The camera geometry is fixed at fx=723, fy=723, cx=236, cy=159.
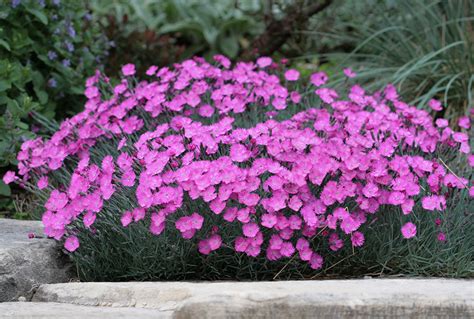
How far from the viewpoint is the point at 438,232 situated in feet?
8.42

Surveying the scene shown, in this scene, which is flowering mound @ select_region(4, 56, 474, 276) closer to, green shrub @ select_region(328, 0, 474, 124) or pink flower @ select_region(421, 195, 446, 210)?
pink flower @ select_region(421, 195, 446, 210)

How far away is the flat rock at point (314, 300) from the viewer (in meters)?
1.95

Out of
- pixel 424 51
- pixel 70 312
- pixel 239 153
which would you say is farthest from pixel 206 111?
pixel 424 51

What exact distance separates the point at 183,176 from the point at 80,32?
2.01m

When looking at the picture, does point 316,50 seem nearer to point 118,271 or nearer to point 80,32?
point 80,32

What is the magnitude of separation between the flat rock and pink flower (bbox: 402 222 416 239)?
0.28m

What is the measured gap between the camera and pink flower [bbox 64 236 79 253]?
97.8 inches

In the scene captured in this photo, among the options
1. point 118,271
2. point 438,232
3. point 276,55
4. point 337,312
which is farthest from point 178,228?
point 276,55

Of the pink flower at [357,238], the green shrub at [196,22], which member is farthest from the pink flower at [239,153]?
the green shrub at [196,22]

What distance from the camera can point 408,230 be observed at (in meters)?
2.44

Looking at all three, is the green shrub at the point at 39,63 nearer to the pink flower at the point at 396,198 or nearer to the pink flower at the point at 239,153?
the pink flower at the point at 239,153

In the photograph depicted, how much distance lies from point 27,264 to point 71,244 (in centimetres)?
18

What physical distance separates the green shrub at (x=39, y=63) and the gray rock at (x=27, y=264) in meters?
0.76

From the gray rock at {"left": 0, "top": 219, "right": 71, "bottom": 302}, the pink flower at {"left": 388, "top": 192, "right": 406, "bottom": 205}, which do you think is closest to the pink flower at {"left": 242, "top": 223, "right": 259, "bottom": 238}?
the pink flower at {"left": 388, "top": 192, "right": 406, "bottom": 205}
